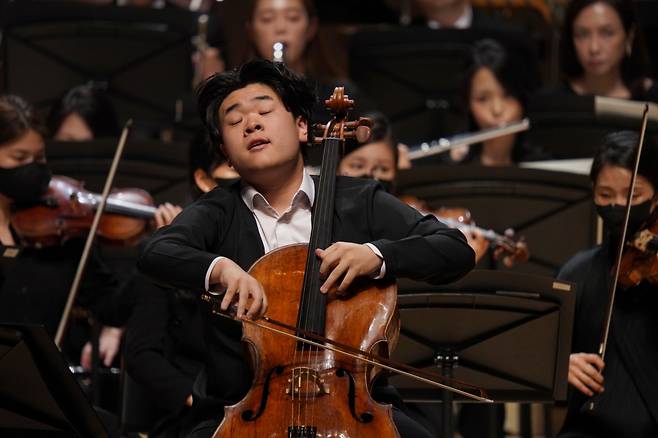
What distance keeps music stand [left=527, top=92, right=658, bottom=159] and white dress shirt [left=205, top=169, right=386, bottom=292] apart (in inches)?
71.1

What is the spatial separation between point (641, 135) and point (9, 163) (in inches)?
65.8

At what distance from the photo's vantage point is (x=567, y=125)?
13.5 feet

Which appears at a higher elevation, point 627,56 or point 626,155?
point 627,56

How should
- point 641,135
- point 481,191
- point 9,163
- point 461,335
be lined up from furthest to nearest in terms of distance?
point 481,191
point 9,163
point 641,135
point 461,335

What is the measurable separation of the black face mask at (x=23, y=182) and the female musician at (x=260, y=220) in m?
→ 0.96

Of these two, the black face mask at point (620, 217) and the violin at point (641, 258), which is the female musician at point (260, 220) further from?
the black face mask at point (620, 217)

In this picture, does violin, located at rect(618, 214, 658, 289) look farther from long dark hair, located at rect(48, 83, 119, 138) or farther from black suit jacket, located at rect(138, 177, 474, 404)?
long dark hair, located at rect(48, 83, 119, 138)

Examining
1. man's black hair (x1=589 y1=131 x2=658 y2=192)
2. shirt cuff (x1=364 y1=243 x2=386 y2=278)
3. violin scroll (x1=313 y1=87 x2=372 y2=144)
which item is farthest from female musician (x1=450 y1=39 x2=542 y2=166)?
shirt cuff (x1=364 y1=243 x2=386 y2=278)

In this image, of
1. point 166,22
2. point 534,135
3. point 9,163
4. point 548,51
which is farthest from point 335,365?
point 548,51

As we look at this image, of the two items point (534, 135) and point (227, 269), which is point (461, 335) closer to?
point (227, 269)

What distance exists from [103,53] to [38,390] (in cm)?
255

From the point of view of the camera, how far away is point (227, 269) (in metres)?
2.08

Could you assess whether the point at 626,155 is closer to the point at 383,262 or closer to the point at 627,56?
the point at 383,262

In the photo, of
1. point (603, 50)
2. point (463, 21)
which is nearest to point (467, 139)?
point (603, 50)
